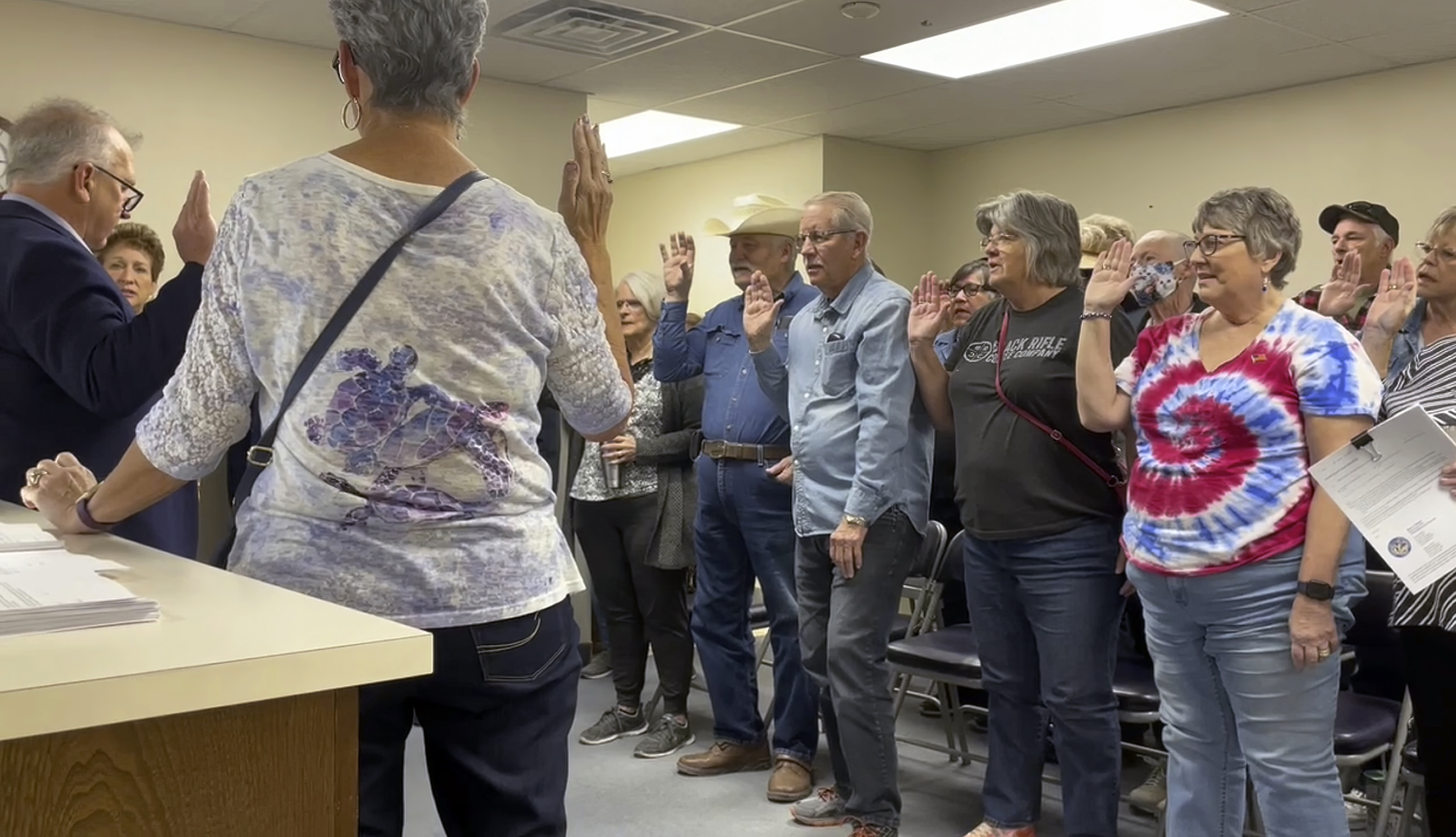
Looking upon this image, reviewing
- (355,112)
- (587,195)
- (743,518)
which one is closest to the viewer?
(355,112)

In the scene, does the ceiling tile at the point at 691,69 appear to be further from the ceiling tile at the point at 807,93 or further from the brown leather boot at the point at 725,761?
the brown leather boot at the point at 725,761

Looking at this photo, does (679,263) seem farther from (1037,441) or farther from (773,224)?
(1037,441)

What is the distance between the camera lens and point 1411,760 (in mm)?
2469

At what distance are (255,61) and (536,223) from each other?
12.6ft

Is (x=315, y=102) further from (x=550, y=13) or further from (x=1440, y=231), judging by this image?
(x=1440, y=231)

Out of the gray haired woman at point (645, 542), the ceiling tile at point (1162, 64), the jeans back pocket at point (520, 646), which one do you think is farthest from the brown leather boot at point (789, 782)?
the ceiling tile at point (1162, 64)

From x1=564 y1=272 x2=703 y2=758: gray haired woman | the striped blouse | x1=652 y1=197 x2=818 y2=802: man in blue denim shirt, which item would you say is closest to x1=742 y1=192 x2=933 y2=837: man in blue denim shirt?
x1=652 y1=197 x2=818 y2=802: man in blue denim shirt

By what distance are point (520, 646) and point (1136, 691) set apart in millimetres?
1918

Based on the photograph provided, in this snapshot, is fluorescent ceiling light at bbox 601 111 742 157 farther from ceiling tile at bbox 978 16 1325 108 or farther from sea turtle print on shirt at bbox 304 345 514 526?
sea turtle print on shirt at bbox 304 345 514 526

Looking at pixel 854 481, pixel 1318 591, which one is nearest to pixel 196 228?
pixel 854 481

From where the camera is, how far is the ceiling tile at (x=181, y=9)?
4180 mm

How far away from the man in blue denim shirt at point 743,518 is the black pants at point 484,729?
1961 millimetres

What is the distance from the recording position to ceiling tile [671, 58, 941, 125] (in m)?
5.18

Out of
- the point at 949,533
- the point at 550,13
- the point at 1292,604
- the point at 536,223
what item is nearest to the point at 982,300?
the point at 949,533
